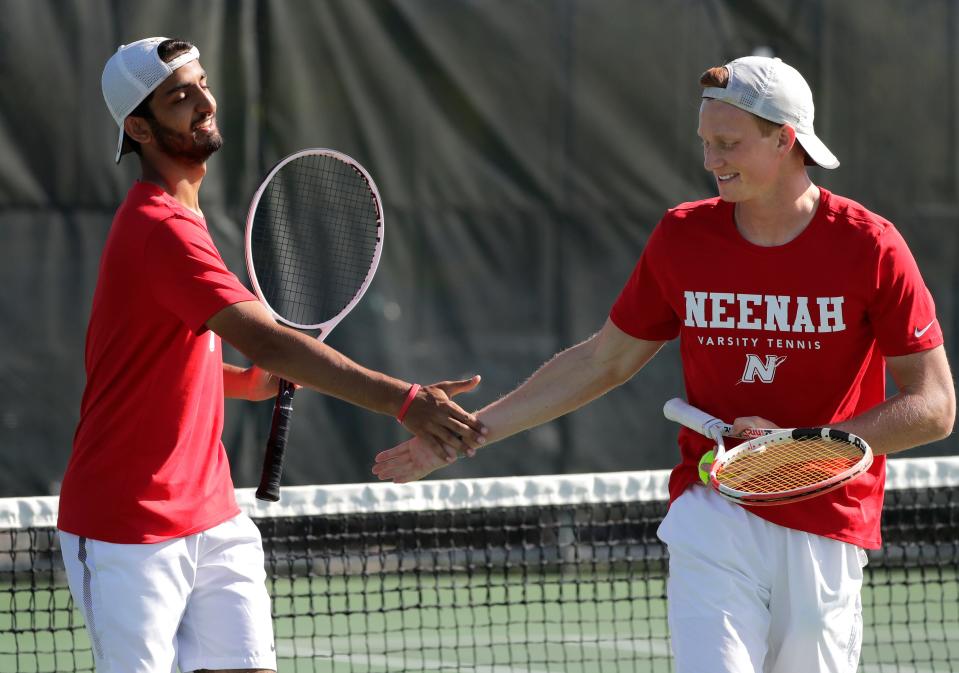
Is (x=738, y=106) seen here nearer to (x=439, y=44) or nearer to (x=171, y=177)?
(x=171, y=177)

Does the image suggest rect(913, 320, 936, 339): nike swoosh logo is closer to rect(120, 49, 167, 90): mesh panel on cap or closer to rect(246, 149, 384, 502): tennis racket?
rect(120, 49, 167, 90): mesh panel on cap

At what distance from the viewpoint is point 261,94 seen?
6191 millimetres

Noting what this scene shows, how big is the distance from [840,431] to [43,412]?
4034 mm

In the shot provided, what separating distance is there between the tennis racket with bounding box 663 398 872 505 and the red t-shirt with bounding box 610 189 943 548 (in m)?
0.11

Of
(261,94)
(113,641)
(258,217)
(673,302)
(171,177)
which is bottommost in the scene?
(113,641)

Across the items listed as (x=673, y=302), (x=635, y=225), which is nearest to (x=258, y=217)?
(x=635, y=225)

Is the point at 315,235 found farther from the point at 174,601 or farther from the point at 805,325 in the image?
the point at 805,325

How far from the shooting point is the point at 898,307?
288 cm

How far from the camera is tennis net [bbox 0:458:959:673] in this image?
191 inches

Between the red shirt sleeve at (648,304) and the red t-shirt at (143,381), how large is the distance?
81 centimetres

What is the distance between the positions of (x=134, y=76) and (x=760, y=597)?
5.60 feet

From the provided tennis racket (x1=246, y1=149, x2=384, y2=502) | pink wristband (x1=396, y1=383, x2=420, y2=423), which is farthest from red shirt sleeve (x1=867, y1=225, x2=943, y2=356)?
tennis racket (x1=246, y1=149, x2=384, y2=502)

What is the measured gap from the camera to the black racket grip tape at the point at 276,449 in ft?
10.9

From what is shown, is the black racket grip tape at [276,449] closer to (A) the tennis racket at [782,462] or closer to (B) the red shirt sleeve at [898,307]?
(A) the tennis racket at [782,462]
